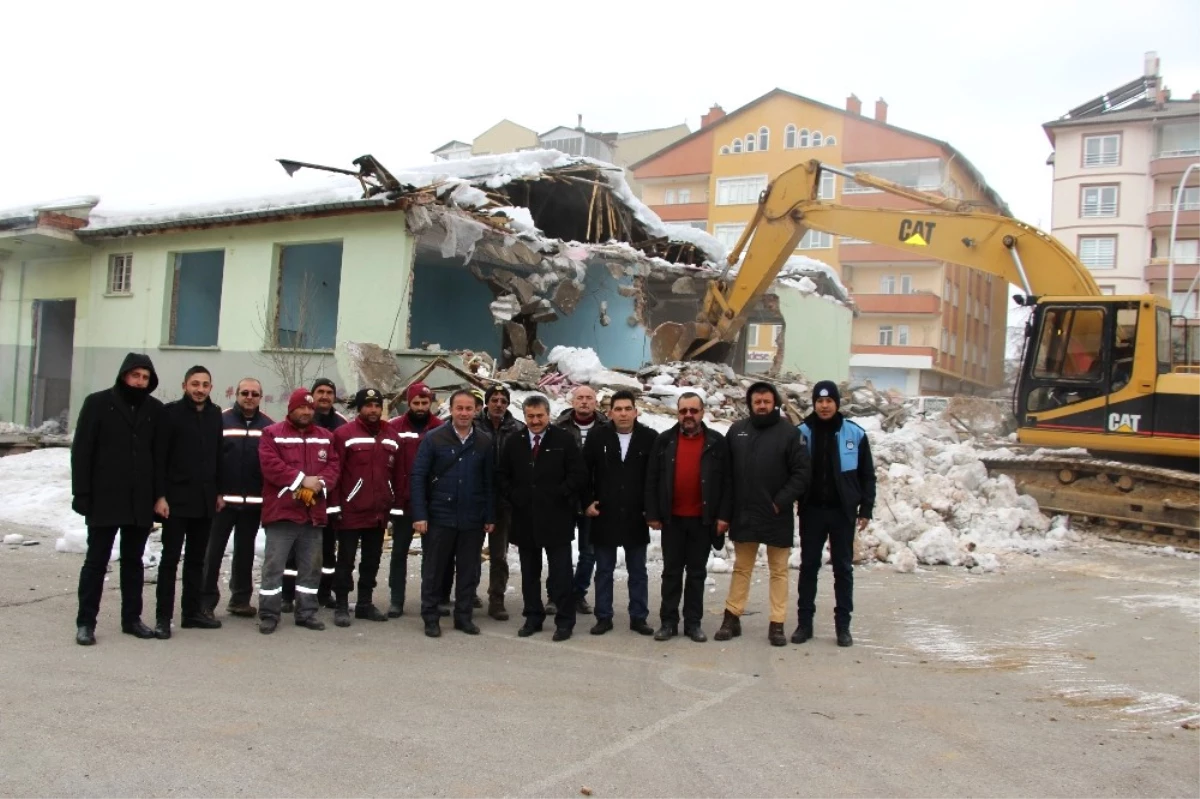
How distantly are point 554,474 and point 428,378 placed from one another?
816 cm

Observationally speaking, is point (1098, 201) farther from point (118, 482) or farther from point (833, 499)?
point (118, 482)

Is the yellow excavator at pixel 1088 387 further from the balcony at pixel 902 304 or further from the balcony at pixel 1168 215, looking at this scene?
the balcony at pixel 1168 215

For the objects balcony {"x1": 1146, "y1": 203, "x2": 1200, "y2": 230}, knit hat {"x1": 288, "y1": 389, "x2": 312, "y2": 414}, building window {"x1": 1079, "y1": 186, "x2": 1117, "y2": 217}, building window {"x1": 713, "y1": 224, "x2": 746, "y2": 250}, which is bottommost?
knit hat {"x1": 288, "y1": 389, "x2": 312, "y2": 414}

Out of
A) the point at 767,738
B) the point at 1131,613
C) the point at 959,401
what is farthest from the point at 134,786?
the point at 959,401

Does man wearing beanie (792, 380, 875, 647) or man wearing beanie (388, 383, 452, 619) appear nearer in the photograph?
man wearing beanie (792, 380, 875, 647)

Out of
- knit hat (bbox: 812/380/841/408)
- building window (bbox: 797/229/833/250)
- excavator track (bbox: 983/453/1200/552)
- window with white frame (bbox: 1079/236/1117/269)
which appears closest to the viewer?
knit hat (bbox: 812/380/841/408)

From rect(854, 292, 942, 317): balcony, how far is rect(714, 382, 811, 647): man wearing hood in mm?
38866

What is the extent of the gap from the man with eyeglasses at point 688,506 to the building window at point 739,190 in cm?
4253

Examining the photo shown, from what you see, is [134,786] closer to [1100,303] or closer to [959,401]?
[1100,303]

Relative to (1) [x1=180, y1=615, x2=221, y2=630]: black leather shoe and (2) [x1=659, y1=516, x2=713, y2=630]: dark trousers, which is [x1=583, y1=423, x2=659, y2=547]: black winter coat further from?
(1) [x1=180, y1=615, x2=221, y2=630]: black leather shoe

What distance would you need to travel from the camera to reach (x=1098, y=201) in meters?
46.2

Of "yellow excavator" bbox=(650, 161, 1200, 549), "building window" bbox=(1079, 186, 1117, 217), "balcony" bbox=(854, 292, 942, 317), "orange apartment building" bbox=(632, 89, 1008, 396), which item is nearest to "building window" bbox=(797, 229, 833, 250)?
"orange apartment building" bbox=(632, 89, 1008, 396)

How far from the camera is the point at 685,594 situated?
22.7ft

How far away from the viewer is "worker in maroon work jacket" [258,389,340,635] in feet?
22.4
